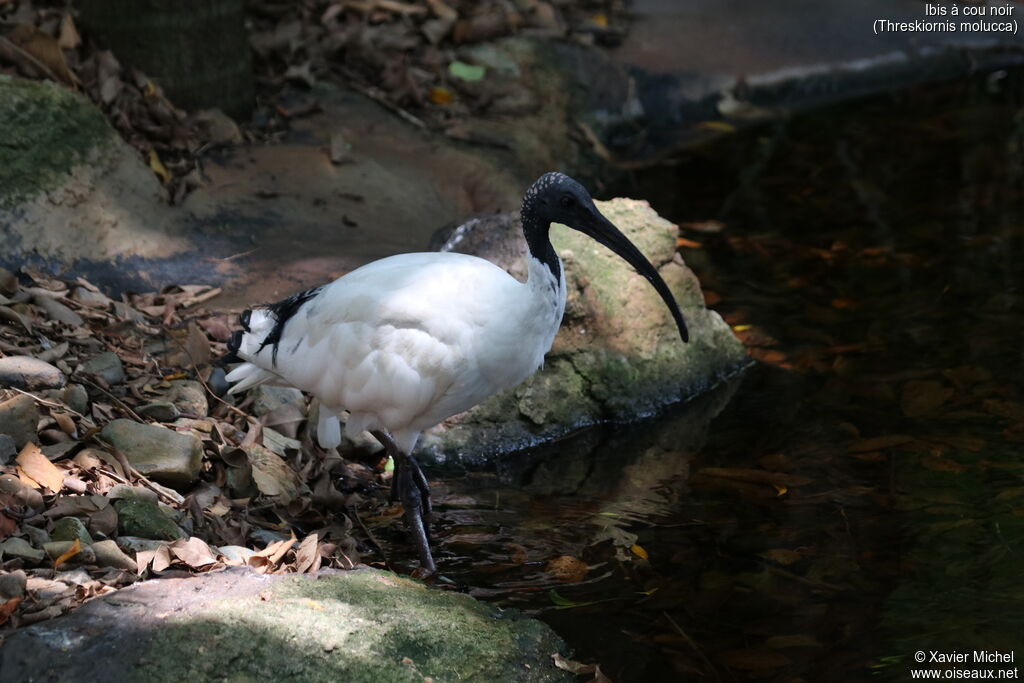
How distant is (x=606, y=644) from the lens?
404 cm

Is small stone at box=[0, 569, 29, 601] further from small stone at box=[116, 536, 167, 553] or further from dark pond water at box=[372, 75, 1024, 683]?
dark pond water at box=[372, 75, 1024, 683]

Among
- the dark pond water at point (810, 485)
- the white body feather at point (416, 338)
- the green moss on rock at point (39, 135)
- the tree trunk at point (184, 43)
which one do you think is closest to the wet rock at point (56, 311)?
the green moss on rock at point (39, 135)

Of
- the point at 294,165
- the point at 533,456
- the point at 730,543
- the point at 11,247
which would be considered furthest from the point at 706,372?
the point at 11,247

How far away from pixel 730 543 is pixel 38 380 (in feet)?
9.01

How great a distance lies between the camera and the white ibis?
4230 mm

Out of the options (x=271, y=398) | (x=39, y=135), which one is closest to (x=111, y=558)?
(x=271, y=398)

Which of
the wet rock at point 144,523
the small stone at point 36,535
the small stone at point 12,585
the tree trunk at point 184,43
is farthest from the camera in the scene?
the tree trunk at point 184,43

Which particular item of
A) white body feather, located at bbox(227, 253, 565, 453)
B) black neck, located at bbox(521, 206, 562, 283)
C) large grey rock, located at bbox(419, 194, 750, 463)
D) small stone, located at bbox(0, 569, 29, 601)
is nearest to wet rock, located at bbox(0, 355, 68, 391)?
white body feather, located at bbox(227, 253, 565, 453)

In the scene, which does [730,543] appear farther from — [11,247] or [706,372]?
[11,247]

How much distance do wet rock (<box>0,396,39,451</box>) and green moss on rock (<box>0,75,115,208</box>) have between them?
189 cm

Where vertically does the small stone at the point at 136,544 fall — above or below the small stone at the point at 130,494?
below

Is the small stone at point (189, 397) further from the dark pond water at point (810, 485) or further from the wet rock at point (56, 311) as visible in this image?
the dark pond water at point (810, 485)

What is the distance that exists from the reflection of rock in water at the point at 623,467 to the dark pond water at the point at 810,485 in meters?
0.01

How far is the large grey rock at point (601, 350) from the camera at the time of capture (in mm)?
5531
